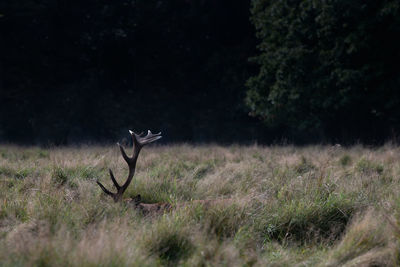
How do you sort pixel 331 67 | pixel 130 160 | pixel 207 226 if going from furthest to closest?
1. pixel 331 67
2. pixel 130 160
3. pixel 207 226

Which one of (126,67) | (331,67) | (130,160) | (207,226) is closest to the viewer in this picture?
(207,226)

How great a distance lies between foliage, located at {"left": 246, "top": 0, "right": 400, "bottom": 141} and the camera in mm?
14039

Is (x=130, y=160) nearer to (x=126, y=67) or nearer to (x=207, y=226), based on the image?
(x=207, y=226)

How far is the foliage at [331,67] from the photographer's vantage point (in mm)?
14039

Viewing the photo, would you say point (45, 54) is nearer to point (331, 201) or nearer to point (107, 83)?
point (107, 83)

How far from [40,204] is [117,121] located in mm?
17992

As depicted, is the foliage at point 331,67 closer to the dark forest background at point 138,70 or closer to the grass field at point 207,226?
the dark forest background at point 138,70

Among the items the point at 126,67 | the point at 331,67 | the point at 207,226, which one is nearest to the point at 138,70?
the point at 126,67

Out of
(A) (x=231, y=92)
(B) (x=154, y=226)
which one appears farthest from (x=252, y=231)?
(A) (x=231, y=92)

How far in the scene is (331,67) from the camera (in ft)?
49.6

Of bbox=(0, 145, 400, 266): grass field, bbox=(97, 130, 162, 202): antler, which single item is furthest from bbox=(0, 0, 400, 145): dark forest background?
bbox=(97, 130, 162, 202): antler

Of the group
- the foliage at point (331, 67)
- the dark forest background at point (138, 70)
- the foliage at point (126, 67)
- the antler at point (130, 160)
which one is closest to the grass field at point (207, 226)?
the antler at point (130, 160)

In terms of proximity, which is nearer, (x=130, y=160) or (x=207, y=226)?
(x=207, y=226)

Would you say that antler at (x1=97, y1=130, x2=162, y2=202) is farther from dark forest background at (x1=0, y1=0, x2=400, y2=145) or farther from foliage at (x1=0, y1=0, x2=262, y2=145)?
foliage at (x1=0, y1=0, x2=262, y2=145)
